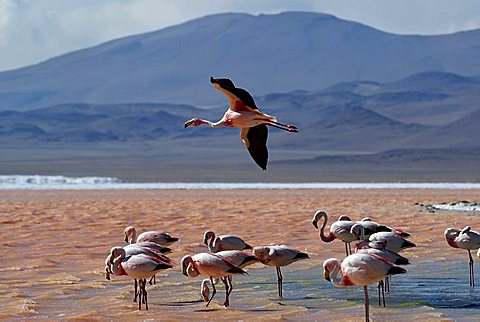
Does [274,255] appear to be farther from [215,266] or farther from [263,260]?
[215,266]

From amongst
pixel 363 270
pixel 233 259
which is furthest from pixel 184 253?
pixel 363 270

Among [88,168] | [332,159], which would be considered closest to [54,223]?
[88,168]

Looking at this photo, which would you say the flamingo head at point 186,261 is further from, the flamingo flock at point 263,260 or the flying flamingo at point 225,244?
the flying flamingo at point 225,244

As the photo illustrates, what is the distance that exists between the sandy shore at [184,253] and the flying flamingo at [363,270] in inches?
17.7

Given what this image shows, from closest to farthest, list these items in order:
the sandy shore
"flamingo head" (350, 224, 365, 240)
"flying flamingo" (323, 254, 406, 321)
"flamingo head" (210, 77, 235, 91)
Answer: "flamingo head" (210, 77, 235, 91), "flying flamingo" (323, 254, 406, 321), the sandy shore, "flamingo head" (350, 224, 365, 240)

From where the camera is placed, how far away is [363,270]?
921 centimetres

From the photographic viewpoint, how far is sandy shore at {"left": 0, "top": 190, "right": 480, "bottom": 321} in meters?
10.0

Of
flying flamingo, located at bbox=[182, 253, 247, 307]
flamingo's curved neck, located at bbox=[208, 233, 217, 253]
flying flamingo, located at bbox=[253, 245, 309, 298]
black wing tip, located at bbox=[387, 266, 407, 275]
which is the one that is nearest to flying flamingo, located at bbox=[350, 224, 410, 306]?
black wing tip, located at bbox=[387, 266, 407, 275]

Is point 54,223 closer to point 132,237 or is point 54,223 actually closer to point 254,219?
point 254,219

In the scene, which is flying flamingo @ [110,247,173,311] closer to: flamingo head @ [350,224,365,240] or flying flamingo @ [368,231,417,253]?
flying flamingo @ [368,231,417,253]

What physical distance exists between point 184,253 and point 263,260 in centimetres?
369

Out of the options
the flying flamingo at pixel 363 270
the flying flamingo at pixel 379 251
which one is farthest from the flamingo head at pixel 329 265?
the flying flamingo at pixel 379 251

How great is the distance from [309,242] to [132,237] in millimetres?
3585

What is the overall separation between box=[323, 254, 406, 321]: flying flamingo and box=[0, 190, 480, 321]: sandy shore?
17.7 inches
